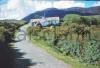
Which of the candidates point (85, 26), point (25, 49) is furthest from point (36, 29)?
point (85, 26)

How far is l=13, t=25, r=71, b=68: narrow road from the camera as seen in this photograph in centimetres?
689

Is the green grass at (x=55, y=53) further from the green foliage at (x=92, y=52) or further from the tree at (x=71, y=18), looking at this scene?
the tree at (x=71, y=18)

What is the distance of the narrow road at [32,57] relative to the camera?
22.6 ft

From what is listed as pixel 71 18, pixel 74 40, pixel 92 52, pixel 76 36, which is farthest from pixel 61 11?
pixel 92 52

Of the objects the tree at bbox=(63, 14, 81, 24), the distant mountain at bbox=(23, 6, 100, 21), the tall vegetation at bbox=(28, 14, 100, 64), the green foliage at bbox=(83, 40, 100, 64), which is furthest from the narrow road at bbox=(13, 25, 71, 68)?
the green foliage at bbox=(83, 40, 100, 64)

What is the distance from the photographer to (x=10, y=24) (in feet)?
22.4

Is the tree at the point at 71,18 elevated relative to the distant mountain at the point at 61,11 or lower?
lower

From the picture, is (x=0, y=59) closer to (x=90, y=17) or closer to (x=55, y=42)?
(x=55, y=42)

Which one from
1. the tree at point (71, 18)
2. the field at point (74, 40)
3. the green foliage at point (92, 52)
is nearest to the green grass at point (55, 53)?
the field at point (74, 40)

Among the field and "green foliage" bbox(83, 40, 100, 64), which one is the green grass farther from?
"green foliage" bbox(83, 40, 100, 64)

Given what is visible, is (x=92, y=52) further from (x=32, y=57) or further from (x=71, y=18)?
(x=32, y=57)

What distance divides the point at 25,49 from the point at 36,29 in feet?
1.22

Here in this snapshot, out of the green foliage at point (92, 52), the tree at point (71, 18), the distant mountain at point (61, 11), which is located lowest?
the green foliage at point (92, 52)

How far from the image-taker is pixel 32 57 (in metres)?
6.91
